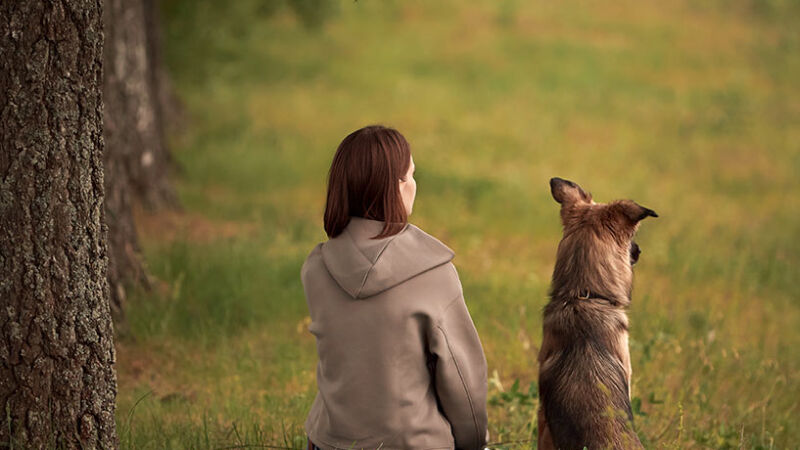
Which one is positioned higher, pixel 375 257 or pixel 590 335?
pixel 375 257

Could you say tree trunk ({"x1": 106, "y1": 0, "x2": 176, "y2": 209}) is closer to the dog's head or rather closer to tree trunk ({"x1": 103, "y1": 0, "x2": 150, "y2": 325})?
tree trunk ({"x1": 103, "y1": 0, "x2": 150, "y2": 325})

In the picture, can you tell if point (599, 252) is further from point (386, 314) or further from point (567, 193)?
point (386, 314)

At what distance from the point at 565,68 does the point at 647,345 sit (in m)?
15.7

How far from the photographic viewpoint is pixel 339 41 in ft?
78.8

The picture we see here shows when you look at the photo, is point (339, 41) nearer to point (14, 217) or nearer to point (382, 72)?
point (382, 72)

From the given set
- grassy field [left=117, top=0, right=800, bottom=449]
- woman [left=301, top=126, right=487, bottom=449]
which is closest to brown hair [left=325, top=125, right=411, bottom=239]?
woman [left=301, top=126, right=487, bottom=449]

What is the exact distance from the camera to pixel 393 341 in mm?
3385

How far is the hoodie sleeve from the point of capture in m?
3.41

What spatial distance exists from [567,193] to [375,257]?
128 centimetres

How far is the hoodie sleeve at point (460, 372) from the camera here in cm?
341

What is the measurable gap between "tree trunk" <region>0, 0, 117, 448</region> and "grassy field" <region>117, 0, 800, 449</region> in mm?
776

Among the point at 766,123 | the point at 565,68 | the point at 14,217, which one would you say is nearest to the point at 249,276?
the point at 14,217

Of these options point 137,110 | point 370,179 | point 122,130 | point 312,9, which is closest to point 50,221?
point 370,179

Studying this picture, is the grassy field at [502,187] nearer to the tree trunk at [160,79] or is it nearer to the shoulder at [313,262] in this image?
the tree trunk at [160,79]
